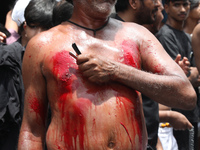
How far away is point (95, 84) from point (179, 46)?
288cm

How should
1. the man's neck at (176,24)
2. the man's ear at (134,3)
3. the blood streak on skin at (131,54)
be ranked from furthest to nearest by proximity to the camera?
the man's neck at (176,24) → the man's ear at (134,3) → the blood streak on skin at (131,54)

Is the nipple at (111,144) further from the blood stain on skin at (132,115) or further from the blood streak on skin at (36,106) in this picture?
the blood streak on skin at (36,106)

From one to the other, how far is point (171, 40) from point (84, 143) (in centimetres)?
296

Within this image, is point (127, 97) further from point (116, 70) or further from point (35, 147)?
point (35, 147)

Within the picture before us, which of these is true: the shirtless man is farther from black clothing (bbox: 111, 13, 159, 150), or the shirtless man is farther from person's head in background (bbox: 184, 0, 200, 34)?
person's head in background (bbox: 184, 0, 200, 34)

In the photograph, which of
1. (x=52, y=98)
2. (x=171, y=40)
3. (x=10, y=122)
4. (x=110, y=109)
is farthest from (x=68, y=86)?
(x=171, y=40)

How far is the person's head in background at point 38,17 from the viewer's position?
3781mm

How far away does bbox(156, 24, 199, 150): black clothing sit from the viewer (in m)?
4.65

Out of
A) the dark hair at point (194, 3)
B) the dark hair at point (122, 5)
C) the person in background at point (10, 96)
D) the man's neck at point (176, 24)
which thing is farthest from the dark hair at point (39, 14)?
the dark hair at point (194, 3)

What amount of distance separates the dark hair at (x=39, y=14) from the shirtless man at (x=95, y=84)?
1435 mm

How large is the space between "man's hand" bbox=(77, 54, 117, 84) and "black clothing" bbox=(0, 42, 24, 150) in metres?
1.47

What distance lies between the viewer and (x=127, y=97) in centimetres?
216

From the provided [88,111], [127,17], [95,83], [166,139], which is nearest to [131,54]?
[95,83]

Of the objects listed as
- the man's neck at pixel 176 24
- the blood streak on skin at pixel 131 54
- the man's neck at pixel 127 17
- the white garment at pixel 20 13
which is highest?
the blood streak on skin at pixel 131 54
